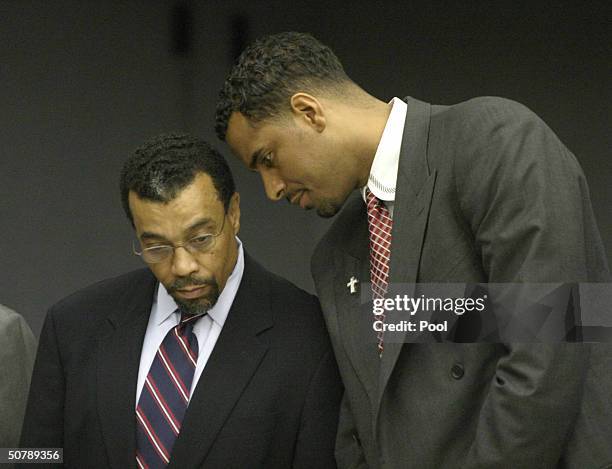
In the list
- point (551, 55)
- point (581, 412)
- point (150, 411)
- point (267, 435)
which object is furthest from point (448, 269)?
point (551, 55)

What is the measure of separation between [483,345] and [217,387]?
63 cm

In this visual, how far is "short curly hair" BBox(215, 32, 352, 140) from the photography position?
7.79 ft

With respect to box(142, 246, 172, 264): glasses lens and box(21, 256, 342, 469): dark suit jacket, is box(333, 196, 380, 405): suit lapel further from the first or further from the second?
box(142, 246, 172, 264): glasses lens

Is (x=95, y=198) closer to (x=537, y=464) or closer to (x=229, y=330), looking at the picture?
(x=229, y=330)

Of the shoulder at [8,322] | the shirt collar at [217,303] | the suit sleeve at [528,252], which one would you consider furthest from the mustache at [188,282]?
the suit sleeve at [528,252]

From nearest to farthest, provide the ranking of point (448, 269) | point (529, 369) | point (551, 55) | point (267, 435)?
point (529, 369) → point (448, 269) → point (267, 435) → point (551, 55)

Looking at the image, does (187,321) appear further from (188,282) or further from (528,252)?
(528,252)

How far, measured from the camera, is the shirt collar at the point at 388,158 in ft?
7.67

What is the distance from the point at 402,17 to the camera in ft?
14.1

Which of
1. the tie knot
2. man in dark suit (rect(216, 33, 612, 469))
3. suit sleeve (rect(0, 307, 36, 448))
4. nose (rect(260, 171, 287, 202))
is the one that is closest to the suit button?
Answer: man in dark suit (rect(216, 33, 612, 469))

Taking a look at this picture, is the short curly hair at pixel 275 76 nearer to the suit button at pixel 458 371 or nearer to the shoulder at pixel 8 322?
the suit button at pixel 458 371

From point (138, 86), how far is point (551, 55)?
1549mm

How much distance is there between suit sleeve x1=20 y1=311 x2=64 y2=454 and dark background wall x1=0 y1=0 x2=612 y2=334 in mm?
1716

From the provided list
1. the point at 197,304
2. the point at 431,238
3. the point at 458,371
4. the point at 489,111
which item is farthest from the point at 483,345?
the point at 197,304
